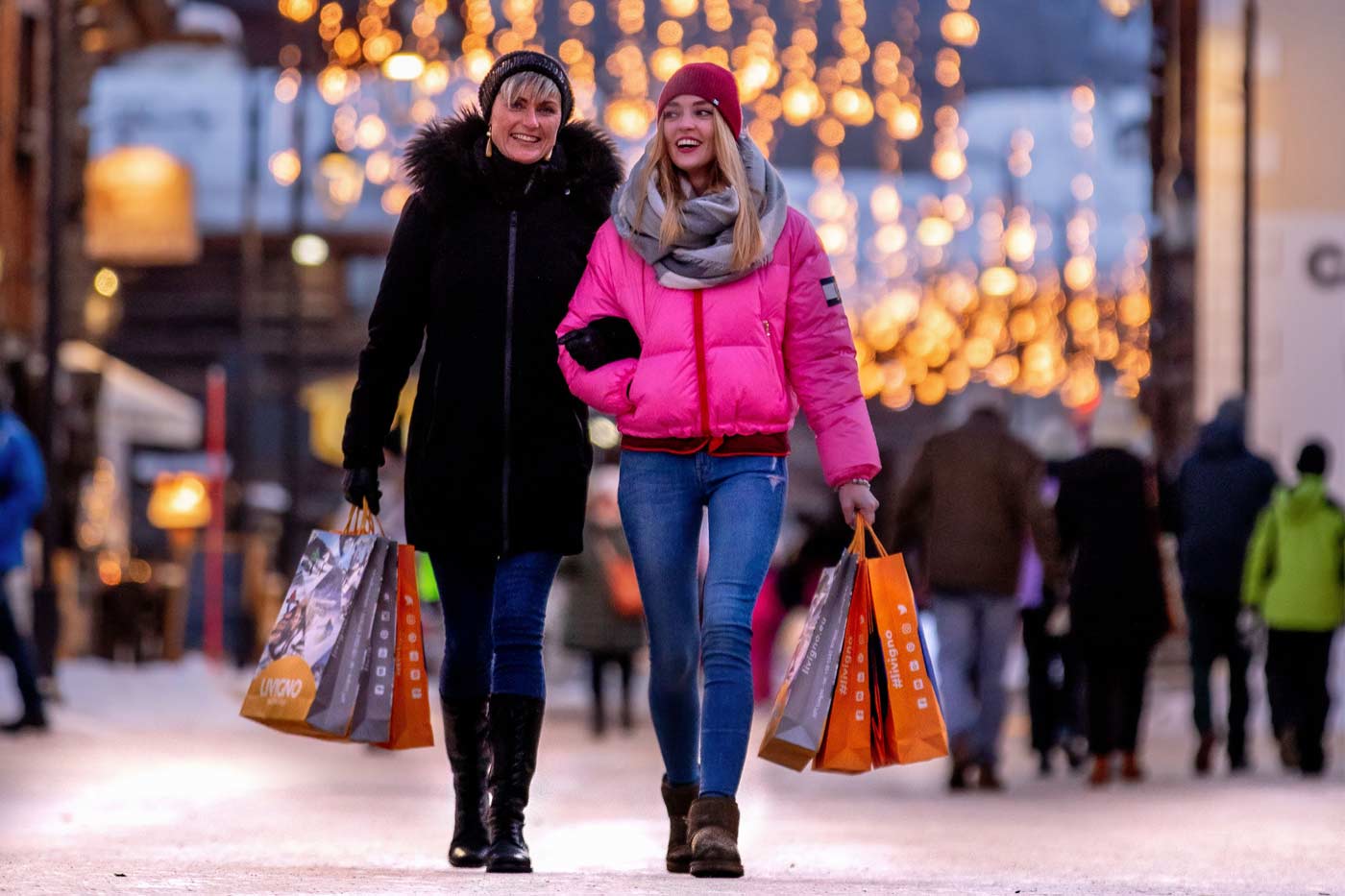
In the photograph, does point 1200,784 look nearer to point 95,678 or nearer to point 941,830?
point 941,830

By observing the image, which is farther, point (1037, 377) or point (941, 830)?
point (1037, 377)

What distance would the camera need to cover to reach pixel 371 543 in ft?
23.8

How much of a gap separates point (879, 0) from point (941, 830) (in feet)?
51.6

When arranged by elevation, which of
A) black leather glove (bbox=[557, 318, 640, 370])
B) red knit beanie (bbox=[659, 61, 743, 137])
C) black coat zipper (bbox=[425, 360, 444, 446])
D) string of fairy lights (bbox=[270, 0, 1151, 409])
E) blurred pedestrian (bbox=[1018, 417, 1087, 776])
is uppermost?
string of fairy lights (bbox=[270, 0, 1151, 409])

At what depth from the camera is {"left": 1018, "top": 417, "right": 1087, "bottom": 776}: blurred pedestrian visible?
48.6 ft

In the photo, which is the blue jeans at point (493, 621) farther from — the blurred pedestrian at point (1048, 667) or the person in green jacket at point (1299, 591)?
the person in green jacket at point (1299, 591)

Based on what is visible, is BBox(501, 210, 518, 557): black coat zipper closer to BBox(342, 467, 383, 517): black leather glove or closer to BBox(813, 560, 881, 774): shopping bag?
BBox(342, 467, 383, 517): black leather glove

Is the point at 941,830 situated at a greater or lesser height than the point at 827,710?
lesser

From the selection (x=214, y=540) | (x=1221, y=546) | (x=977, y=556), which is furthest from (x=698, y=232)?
(x=214, y=540)

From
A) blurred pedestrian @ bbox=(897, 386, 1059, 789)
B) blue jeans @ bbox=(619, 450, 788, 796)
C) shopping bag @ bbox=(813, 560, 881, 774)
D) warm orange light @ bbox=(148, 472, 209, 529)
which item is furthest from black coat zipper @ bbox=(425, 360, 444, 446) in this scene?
warm orange light @ bbox=(148, 472, 209, 529)

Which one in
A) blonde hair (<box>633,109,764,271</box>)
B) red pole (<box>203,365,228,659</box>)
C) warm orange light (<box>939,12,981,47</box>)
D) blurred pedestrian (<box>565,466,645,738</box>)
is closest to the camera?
blonde hair (<box>633,109,764,271</box>)

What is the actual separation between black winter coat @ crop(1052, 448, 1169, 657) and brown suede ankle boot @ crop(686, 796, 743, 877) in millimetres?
7510

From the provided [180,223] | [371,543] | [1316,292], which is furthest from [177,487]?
[371,543]

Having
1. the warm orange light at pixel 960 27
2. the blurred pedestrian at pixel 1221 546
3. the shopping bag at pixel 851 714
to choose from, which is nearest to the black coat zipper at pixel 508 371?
the shopping bag at pixel 851 714
